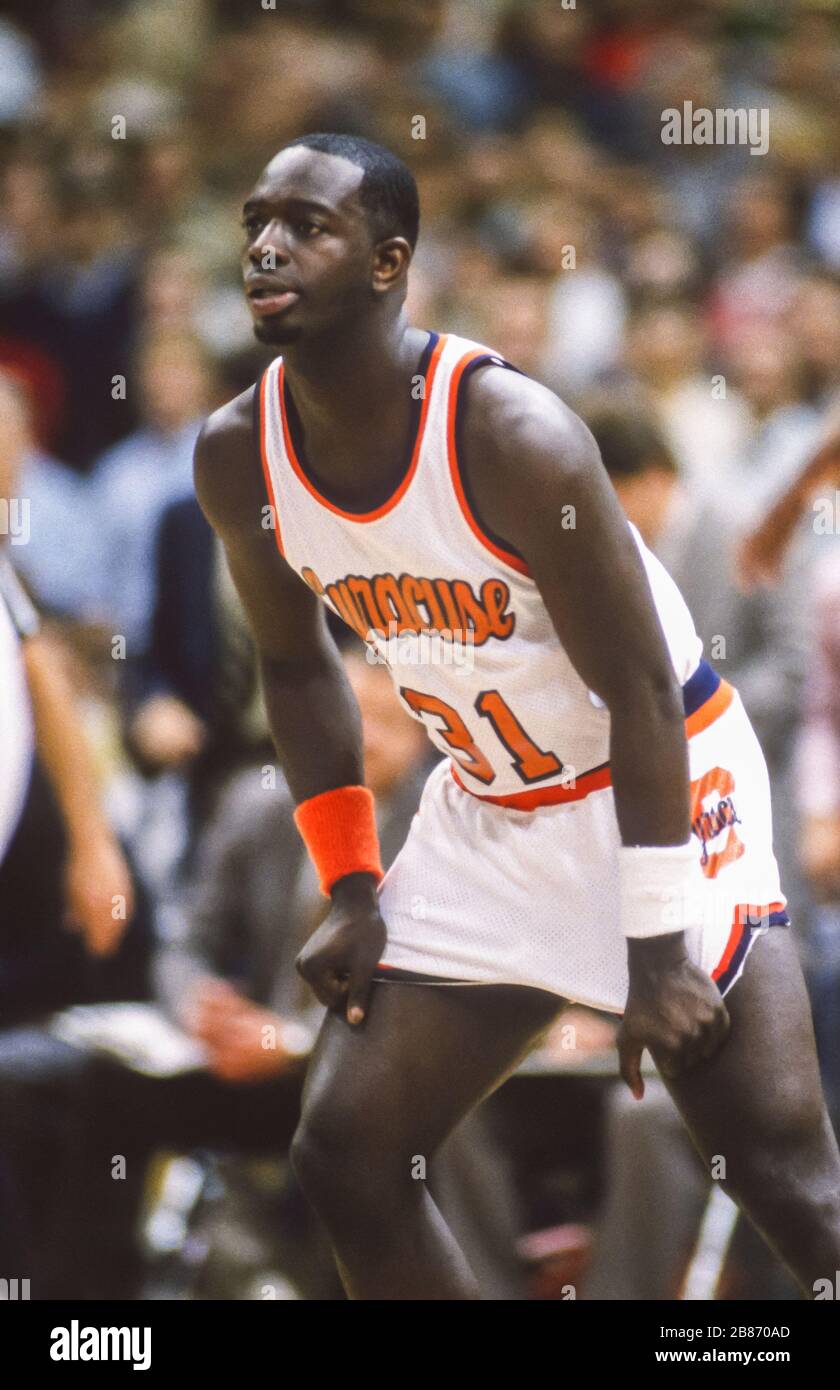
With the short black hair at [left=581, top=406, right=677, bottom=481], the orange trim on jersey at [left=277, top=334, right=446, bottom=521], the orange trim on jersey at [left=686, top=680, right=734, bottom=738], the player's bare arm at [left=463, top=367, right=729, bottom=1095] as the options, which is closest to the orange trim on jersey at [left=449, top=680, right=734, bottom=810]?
the orange trim on jersey at [left=686, top=680, right=734, bottom=738]

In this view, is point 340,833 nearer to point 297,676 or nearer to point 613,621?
point 297,676

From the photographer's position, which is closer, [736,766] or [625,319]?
[736,766]

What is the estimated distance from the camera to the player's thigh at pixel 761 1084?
2701 millimetres

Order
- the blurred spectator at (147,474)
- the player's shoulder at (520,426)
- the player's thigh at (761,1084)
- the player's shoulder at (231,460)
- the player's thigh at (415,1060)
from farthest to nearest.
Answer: the blurred spectator at (147,474) < the player's shoulder at (231,460) < the player's thigh at (415,1060) < the player's thigh at (761,1084) < the player's shoulder at (520,426)

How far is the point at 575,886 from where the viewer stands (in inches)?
114

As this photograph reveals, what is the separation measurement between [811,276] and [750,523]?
86.2 inches

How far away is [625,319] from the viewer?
23.9ft

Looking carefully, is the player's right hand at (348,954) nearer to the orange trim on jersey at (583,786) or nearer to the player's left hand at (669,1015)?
the orange trim on jersey at (583,786)

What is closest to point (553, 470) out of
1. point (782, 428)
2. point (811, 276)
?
point (782, 428)

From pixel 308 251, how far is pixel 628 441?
Answer: 1952 millimetres

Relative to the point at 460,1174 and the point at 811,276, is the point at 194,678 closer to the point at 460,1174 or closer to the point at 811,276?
the point at 460,1174

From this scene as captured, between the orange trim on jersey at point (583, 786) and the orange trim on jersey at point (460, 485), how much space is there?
356mm

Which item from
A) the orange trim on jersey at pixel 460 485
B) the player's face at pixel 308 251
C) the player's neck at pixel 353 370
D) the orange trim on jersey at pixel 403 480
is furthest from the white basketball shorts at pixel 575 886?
the player's face at pixel 308 251
